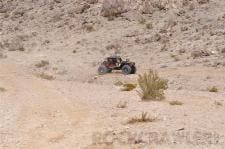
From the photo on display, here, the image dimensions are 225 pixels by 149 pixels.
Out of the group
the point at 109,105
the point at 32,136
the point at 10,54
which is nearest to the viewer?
the point at 32,136

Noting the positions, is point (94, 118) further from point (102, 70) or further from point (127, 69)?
point (102, 70)

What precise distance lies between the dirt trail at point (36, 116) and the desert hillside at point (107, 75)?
0.09 feet

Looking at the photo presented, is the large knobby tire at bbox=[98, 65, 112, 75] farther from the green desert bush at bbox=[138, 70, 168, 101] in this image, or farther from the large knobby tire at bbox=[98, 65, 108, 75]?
the green desert bush at bbox=[138, 70, 168, 101]

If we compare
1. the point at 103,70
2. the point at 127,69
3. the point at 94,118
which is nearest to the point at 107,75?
the point at 103,70

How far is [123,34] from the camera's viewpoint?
40438 mm

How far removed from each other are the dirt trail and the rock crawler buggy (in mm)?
5831

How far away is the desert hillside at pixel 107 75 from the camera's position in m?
13.1

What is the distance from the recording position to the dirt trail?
13.0 metres

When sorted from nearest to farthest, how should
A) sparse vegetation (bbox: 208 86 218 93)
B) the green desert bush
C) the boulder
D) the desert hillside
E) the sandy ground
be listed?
the sandy ground, the desert hillside, the green desert bush, sparse vegetation (bbox: 208 86 218 93), the boulder

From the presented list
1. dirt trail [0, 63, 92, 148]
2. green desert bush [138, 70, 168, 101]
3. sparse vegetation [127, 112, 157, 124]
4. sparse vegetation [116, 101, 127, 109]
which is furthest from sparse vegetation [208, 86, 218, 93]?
sparse vegetation [127, 112, 157, 124]

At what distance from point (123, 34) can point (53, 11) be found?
33.3ft

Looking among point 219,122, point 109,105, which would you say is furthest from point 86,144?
point 109,105

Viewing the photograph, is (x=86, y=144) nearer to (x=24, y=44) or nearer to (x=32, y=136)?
(x=32, y=136)

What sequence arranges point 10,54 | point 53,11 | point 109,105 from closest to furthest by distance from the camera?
point 109,105 < point 10,54 < point 53,11
